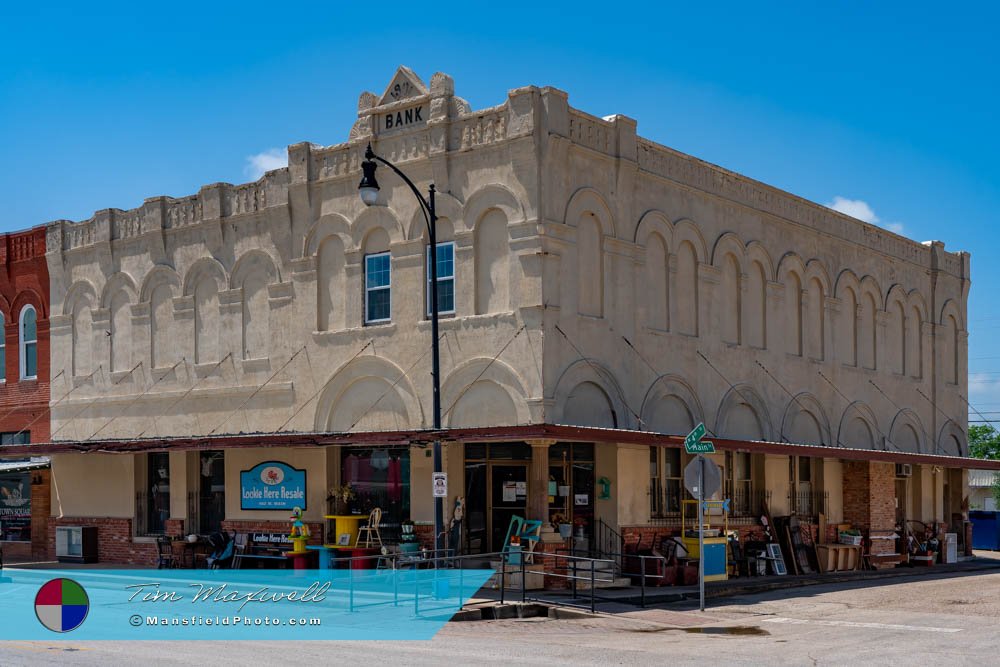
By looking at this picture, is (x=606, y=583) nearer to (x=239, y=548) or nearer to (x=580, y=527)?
(x=580, y=527)

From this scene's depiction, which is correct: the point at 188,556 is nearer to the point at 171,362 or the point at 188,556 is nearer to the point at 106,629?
the point at 171,362

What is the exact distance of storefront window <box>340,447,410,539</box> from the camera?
24953 mm

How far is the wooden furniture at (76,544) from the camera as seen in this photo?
30172mm

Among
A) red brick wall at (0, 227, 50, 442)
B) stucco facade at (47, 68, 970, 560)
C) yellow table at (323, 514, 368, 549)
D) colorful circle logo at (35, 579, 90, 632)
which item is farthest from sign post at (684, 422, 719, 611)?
red brick wall at (0, 227, 50, 442)

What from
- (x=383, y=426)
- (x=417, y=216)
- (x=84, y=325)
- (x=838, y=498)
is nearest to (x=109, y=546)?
(x=84, y=325)

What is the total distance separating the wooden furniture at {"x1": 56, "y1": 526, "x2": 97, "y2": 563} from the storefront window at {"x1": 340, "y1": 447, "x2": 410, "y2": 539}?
27.0 feet

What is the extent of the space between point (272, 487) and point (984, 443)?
78.6 metres

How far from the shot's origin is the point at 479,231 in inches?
947

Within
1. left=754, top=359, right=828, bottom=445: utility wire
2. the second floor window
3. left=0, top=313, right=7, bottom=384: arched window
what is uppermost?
the second floor window

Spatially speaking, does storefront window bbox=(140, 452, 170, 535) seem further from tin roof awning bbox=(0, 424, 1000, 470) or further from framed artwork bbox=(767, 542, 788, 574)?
framed artwork bbox=(767, 542, 788, 574)

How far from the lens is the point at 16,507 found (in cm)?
3300

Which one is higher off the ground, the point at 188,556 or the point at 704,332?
the point at 704,332

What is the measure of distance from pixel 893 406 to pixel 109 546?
22.0m

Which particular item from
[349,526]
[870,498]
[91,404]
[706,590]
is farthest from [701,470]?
[91,404]
